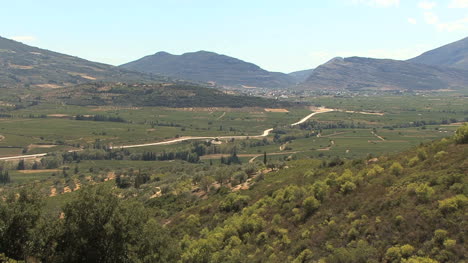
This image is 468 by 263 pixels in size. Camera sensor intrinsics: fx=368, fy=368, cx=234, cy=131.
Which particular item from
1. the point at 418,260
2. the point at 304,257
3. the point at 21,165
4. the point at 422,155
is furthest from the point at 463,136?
the point at 21,165

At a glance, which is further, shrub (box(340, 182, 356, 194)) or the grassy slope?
shrub (box(340, 182, 356, 194))

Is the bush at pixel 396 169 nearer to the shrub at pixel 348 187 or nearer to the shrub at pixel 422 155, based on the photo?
the shrub at pixel 422 155

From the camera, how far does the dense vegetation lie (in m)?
23.2

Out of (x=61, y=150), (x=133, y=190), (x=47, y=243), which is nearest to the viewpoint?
(x=47, y=243)

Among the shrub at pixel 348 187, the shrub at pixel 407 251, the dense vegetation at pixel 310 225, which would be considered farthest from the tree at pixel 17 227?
the shrub at pixel 348 187

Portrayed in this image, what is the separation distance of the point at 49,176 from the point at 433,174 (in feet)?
409

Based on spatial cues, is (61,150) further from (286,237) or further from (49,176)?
(286,237)

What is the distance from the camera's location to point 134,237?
2530 centimetres

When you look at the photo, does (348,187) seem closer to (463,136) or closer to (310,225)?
(310,225)

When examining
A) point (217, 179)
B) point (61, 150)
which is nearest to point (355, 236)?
point (217, 179)

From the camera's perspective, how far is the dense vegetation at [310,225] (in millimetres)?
23172

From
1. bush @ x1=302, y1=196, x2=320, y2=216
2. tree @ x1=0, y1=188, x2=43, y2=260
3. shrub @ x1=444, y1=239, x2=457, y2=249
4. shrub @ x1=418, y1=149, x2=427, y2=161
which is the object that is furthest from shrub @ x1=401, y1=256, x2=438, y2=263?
tree @ x1=0, y1=188, x2=43, y2=260

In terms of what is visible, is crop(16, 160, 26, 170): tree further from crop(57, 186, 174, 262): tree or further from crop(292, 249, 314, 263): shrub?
crop(292, 249, 314, 263): shrub

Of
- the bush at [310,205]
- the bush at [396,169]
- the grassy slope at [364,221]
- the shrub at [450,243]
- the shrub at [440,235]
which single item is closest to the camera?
the shrub at [450,243]
